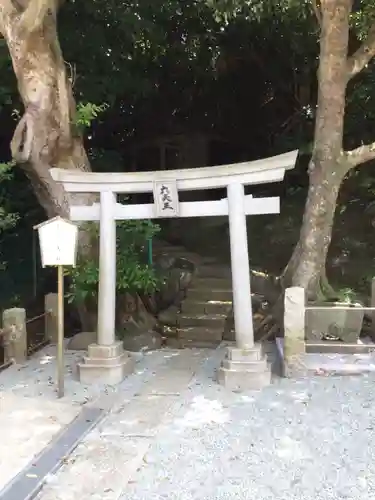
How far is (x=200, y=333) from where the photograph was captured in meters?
10.1

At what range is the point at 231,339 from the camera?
9.99 m

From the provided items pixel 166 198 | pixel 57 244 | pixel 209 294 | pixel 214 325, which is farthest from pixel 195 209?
pixel 209 294

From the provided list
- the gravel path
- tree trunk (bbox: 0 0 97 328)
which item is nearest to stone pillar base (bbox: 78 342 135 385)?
the gravel path

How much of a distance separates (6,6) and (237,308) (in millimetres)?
5788

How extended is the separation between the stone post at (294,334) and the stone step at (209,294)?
11.7 feet

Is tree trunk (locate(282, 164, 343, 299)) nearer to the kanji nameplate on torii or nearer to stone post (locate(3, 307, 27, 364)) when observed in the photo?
the kanji nameplate on torii

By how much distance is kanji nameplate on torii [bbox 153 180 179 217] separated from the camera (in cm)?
694

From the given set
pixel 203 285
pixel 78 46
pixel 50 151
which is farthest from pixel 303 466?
pixel 78 46

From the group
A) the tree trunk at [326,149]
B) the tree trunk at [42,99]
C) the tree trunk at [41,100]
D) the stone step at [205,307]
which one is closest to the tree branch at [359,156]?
the tree trunk at [326,149]

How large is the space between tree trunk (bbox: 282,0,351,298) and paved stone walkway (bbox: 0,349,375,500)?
225cm

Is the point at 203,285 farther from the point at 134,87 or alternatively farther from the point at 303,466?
the point at 303,466

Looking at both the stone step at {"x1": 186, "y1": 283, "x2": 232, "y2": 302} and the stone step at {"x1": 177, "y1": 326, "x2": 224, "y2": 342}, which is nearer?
the stone step at {"x1": 177, "y1": 326, "x2": 224, "y2": 342}

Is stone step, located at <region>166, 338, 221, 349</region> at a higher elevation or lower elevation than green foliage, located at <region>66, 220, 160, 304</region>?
lower

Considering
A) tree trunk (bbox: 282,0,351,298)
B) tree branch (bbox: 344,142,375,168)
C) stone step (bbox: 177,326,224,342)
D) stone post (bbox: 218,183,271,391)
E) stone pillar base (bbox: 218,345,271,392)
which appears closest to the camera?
stone pillar base (bbox: 218,345,271,392)
